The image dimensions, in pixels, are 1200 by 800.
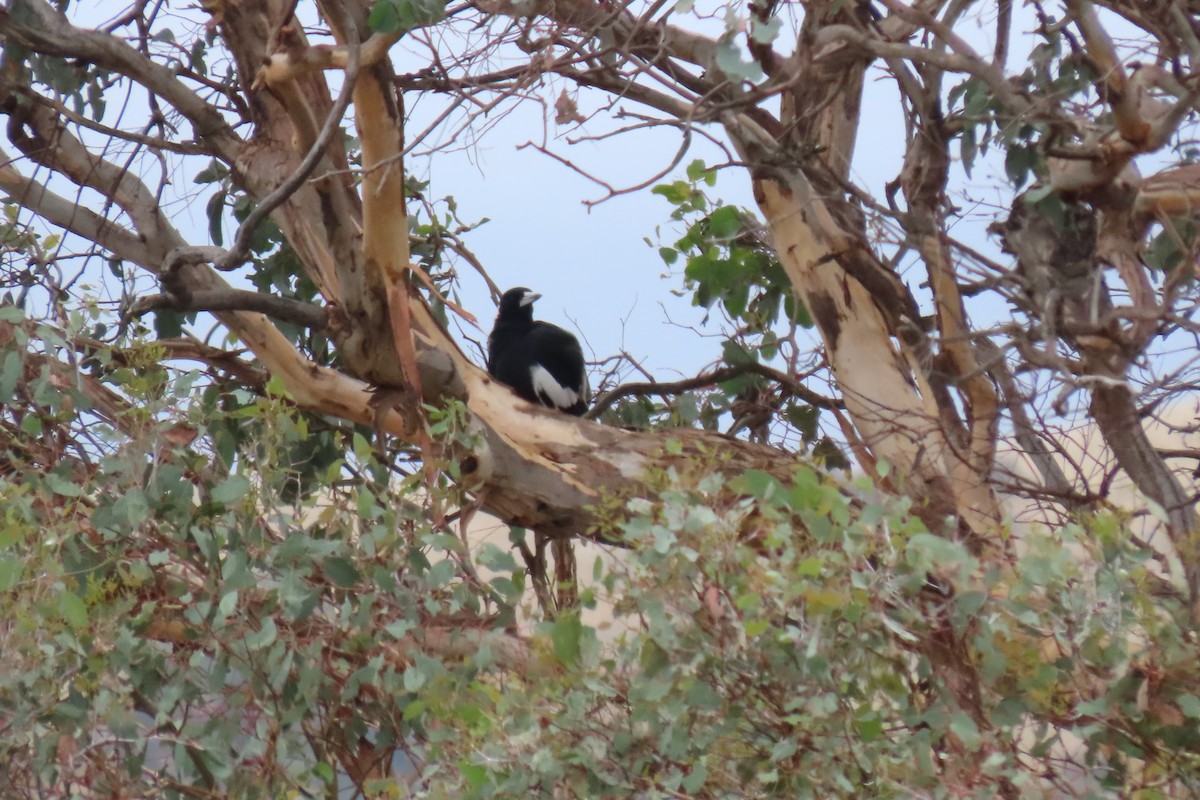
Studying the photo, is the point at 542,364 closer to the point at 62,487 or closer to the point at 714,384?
the point at 714,384

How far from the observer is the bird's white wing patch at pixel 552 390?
610 centimetres

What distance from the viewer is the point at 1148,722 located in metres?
2.03

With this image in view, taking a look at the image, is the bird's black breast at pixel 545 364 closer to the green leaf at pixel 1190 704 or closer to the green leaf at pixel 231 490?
the green leaf at pixel 231 490

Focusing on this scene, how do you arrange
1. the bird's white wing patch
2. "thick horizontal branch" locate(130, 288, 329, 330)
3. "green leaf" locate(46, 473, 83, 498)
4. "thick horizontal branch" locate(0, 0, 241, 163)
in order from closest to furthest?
"green leaf" locate(46, 473, 83, 498) → "thick horizontal branch" locate(130, 288, 329, 330) → "thick horizontal branch" locate(0, 0, 241, 163) → the bird's white wing patch

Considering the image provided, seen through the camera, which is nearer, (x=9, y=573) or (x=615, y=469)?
(x=9, y=573)

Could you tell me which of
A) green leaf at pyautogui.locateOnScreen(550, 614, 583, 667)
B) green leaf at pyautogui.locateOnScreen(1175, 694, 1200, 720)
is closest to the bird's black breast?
green leaf at pyautogui.locateOnScreen(550, 614, 583, 667)

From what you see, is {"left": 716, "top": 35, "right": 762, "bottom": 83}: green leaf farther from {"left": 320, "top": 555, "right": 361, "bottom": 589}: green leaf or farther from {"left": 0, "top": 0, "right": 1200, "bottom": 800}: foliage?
{"left": 320, "top": 555, "right": 361, "bottom": 589}: green leaf

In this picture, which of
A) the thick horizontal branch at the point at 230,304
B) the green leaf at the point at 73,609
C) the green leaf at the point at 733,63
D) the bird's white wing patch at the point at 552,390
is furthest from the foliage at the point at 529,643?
the bird's white wing patch at the point at 552,390

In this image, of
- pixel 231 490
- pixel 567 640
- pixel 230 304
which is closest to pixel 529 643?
pixel 567 640

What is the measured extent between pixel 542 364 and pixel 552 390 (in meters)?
0.22

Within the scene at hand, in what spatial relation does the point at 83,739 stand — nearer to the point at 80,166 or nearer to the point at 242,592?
the point at 242,592

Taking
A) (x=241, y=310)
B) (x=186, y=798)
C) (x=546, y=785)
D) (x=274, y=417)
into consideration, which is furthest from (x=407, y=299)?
(x=546, y=785)

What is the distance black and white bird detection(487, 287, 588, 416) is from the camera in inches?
241

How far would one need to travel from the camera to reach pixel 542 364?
247 inches
